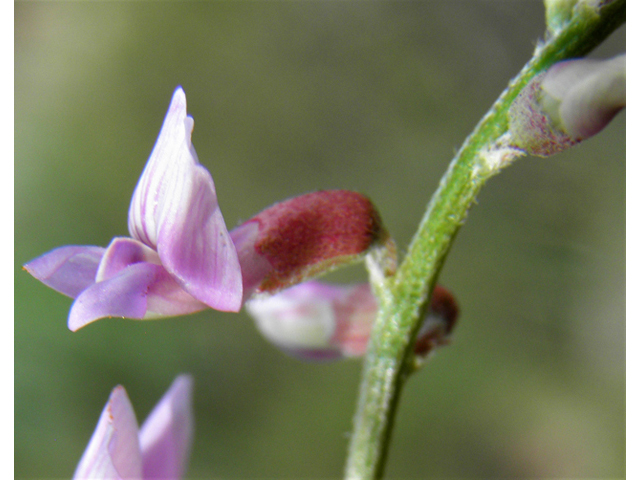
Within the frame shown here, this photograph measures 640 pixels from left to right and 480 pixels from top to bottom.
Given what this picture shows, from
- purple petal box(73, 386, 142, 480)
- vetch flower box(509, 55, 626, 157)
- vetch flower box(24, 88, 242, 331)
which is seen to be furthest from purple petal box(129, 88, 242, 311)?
vetch flower box(509, 55, 626, 157)

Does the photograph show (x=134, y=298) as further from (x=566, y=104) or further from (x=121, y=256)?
(x=566, y=104)

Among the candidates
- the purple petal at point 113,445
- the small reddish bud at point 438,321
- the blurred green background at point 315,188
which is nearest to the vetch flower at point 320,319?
the small reddish bud at point 438,321

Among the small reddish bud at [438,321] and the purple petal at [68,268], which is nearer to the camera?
the purple petal at [68,268]

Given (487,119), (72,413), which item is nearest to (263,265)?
(487,119)

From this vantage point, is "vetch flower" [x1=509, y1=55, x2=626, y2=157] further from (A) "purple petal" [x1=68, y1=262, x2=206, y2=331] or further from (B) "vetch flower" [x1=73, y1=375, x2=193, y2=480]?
(B) "vetch flower" [x1=73, y1=375, x2=193, y2=480]

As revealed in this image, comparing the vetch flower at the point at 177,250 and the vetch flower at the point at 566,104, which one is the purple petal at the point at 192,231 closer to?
the vetch flower at the point at 177,250
